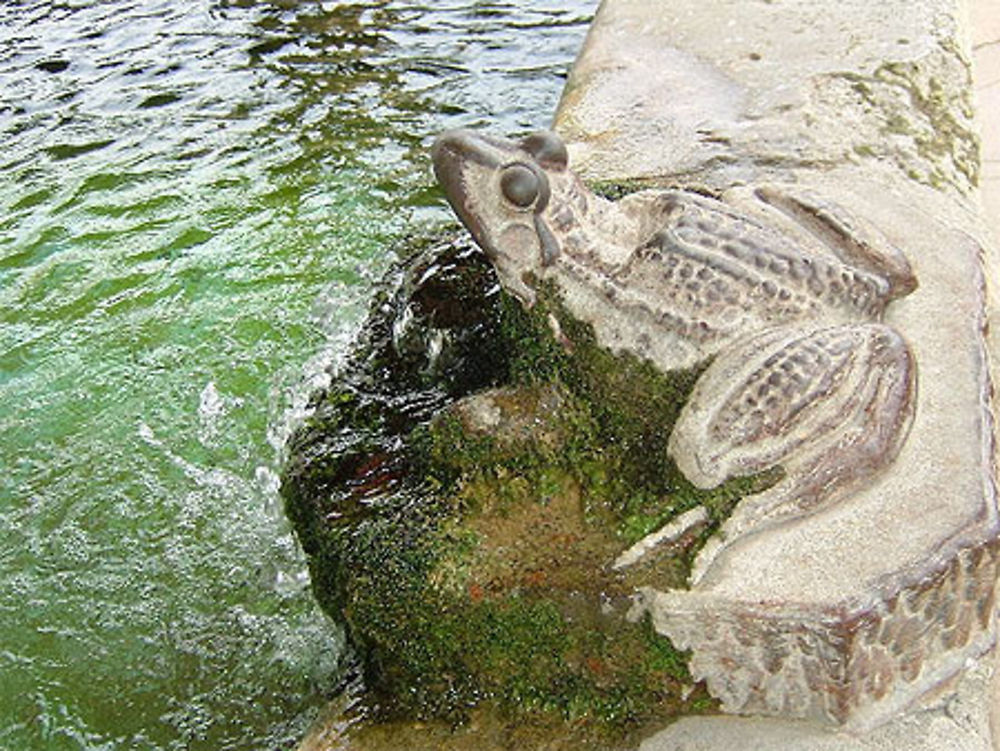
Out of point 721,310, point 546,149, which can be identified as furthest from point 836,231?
point 546,149

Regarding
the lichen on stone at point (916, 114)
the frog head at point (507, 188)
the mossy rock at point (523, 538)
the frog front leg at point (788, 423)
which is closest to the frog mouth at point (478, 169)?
the frog head at point (507, 188)

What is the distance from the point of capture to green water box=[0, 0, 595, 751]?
2.87 meters

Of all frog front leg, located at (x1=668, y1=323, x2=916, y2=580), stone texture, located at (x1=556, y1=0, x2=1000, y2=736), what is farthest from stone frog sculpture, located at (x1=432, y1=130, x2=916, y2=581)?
stone texture, located at (x1=556, y1=0, x2=1000, y2=736)

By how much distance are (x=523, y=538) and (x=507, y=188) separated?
2.20 ft

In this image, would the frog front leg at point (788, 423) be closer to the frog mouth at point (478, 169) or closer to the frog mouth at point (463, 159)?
the frog mouth at point (478, 169)

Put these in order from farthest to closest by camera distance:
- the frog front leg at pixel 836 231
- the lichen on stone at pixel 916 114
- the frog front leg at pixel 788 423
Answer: the lichen on stone at pixel 916 114
the frog front leg at pixel 836 231
the frog front leg at pixel 788 423

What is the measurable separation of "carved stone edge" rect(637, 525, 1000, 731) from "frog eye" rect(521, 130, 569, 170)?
83 centimetres

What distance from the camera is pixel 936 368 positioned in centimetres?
236

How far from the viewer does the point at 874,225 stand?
8.70 feet

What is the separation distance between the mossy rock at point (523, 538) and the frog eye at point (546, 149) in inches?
10.2

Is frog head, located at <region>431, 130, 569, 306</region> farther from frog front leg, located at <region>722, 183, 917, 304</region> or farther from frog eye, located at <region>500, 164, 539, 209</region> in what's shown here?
frog front leg, located at <region>722, 183, 917, 304</region>

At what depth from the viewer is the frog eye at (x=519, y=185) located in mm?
2127

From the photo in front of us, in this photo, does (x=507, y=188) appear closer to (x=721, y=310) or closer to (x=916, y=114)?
(x=721, y=310)

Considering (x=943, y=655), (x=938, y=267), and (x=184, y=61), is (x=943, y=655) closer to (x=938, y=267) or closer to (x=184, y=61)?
(x=938, y=267)
